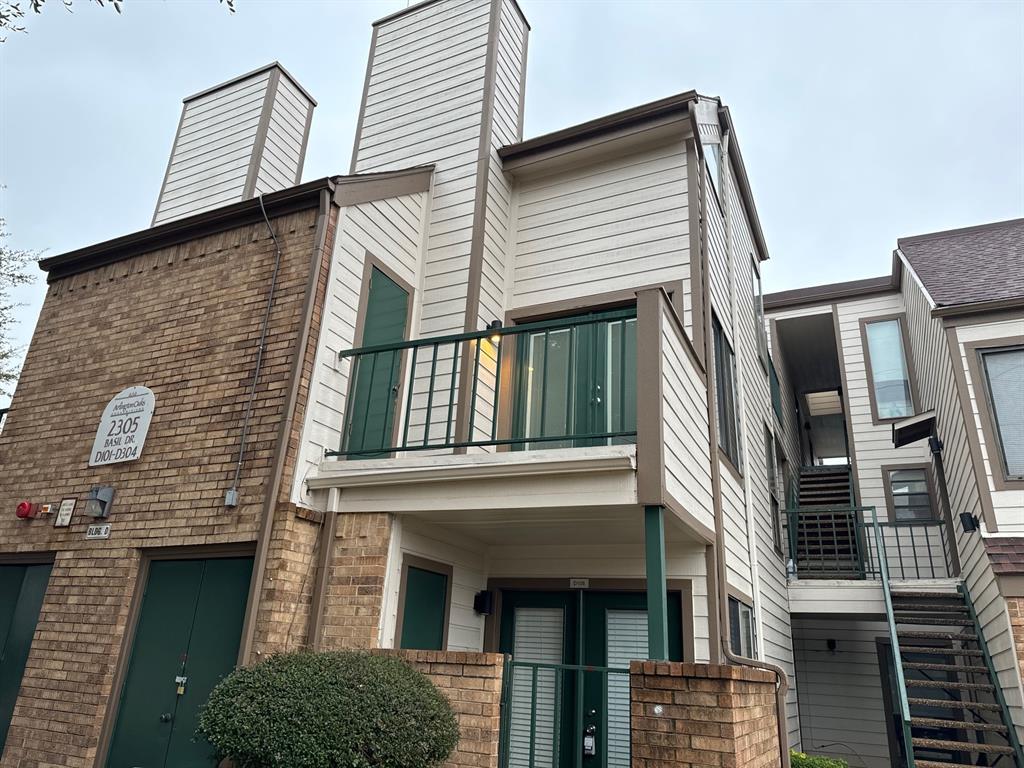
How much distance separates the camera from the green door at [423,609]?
19.0 ft

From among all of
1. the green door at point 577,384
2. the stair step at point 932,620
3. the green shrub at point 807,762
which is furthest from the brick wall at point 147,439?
the stair step at point 932,620

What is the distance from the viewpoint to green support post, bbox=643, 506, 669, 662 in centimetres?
450

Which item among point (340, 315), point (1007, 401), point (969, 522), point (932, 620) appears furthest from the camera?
point (932, 620)

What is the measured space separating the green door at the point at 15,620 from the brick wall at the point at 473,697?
14.0ft

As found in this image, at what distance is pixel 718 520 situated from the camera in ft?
21.6

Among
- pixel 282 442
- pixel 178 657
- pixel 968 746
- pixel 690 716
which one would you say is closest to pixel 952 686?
pixel 968 746

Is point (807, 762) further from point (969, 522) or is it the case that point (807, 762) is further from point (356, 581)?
point (356, 581)

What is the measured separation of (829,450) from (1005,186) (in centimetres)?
7661

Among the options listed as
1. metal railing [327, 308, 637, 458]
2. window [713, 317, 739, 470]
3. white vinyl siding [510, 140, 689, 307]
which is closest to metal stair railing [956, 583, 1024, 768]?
window [713, 317, 739, 470]

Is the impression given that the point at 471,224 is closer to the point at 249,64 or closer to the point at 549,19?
the point at 549,19

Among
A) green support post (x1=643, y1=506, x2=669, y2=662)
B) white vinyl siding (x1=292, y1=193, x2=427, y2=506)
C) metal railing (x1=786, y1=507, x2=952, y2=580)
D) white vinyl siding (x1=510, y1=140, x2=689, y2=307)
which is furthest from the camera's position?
metal railing (x1=786, y1=507, x2=952, y2=580)

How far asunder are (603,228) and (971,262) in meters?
6.41

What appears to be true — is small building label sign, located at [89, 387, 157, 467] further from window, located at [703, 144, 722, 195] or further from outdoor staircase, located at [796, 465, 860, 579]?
outdoor staircase, located at [796, 465, 860, 579]

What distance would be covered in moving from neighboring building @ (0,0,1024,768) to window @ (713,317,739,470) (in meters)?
0.06
